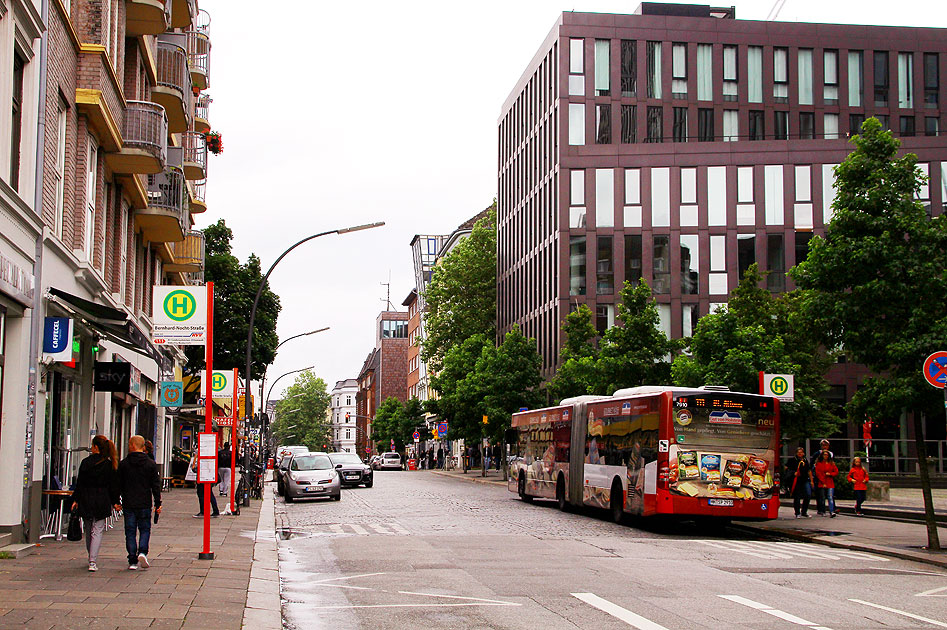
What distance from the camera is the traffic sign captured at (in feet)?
56.2

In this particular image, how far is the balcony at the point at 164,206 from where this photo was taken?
2958 centimetres

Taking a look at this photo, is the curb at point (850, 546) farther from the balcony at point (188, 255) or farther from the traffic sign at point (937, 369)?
the balcony at point (188, 255)

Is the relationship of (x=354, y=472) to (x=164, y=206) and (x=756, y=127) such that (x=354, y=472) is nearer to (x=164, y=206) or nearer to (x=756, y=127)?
(x=164, y=206)

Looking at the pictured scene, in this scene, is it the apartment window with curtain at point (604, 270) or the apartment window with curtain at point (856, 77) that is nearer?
the apartment window with curtain at point (604, 270)

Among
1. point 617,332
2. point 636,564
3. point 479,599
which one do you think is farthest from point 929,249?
point 617,332

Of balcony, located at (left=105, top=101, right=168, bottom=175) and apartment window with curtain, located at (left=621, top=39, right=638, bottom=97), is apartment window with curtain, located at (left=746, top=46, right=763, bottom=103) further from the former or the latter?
balcony, located at (left=105, top=101, right=168, bottom=175)

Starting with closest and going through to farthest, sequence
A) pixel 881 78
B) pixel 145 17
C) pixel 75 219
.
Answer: pixel 75 219, pixel 145 17, pixel 881 78

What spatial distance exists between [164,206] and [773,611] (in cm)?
2228

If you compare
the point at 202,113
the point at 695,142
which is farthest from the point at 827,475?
the point at 695,142

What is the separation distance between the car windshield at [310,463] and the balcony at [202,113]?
14.2 meters

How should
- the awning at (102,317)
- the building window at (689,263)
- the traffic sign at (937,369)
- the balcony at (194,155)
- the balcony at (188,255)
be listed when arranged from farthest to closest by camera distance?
the building window at (689,263) → the balcony at (194,155) → the balcony at (188,255) → the awning at (102,317) → the traffic sign at (937,369)

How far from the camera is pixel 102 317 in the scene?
18250 millimetres

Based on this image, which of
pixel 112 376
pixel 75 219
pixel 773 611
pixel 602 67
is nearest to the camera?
pixel 773 611

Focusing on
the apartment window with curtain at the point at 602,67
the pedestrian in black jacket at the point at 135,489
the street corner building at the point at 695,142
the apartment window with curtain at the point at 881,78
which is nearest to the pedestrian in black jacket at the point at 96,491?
the pedestrian in black jacket at the point at 135,489
